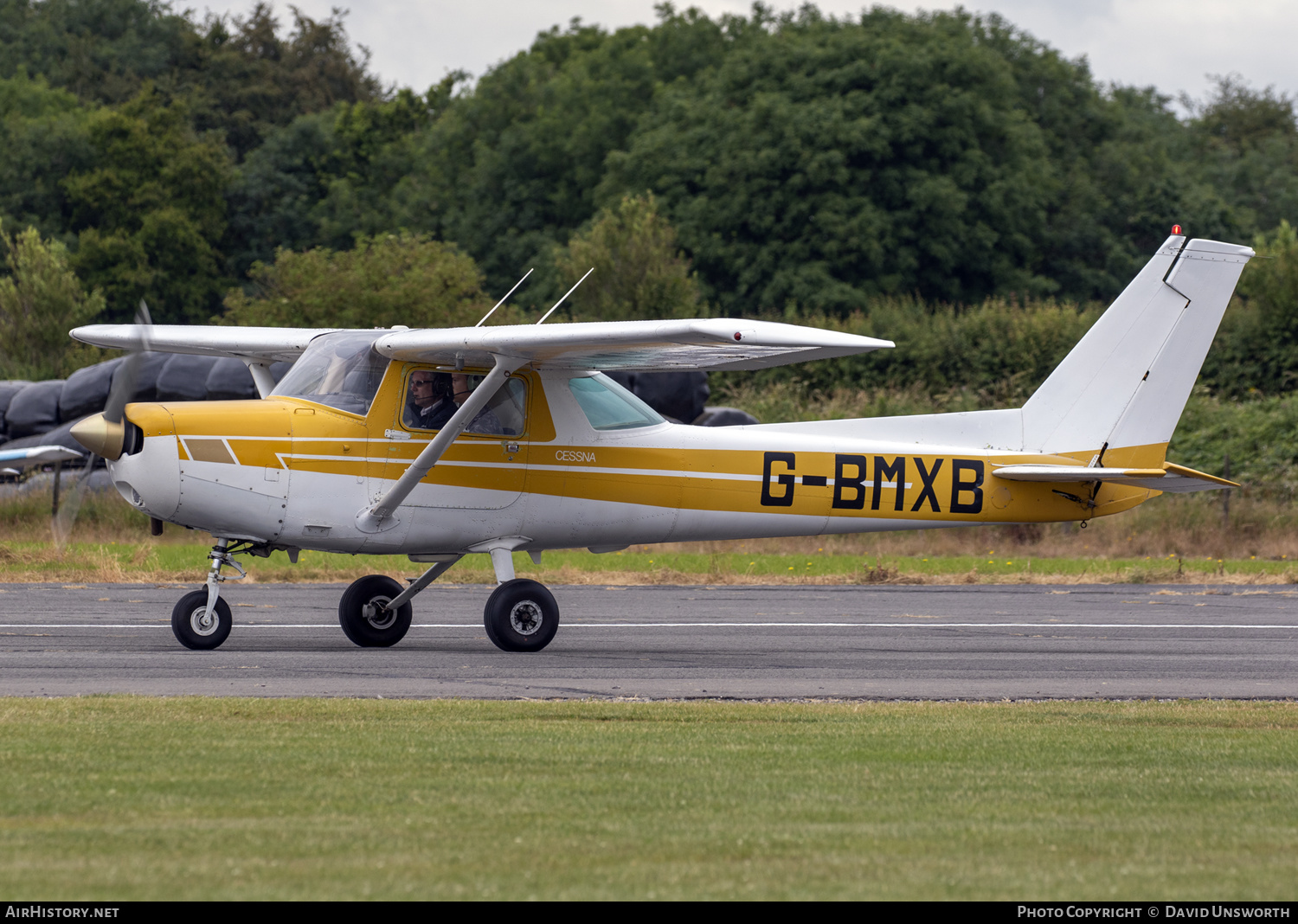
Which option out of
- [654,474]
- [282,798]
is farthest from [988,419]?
[282,798]

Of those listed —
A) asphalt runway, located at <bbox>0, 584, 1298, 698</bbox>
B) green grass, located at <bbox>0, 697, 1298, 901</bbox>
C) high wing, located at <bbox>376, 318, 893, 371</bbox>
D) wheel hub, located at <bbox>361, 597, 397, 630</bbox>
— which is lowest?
asphalt runway, located at <bbox>0, 584, 1298, 698</bbox>

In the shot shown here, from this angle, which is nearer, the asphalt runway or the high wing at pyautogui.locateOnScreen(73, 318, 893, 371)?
the asphalt runway

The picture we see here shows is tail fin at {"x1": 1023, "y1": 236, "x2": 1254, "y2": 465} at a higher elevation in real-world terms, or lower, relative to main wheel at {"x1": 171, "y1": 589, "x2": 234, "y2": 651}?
higher

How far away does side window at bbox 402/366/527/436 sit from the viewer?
42.9 feet

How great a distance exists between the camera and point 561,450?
1356 cm

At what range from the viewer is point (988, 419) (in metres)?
15.0

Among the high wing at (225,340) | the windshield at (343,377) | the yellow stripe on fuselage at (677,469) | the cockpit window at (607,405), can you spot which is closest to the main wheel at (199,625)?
the yellow stripe on fuselage at (677,469)

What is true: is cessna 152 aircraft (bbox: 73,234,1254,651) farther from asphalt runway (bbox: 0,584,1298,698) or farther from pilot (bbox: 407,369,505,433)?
asphalt runway (bbox: 0,584,1298,698)

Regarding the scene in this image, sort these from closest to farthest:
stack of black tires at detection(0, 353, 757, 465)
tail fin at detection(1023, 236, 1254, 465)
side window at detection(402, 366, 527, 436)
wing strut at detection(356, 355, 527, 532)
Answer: wing strut at detection(356, 355, 527, 532) < side window at detection(402, 366, 527, 436) < tail fin at detection(1023, 236, 1254, 465) < stack of black tires at detection(0, 353, 757, 465)

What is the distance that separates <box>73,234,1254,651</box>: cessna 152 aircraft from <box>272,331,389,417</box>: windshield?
0.06 feet

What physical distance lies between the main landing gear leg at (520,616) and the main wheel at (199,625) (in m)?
2.16

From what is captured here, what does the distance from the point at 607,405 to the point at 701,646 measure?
2317 millimetres

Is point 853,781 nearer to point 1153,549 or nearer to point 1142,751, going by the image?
point 1142,751

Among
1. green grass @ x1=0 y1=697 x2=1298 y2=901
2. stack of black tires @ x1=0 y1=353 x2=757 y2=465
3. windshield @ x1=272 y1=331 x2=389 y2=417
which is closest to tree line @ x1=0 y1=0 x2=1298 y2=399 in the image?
stack of black tires @ x1=0 y1=353 x2=757 y2=465
